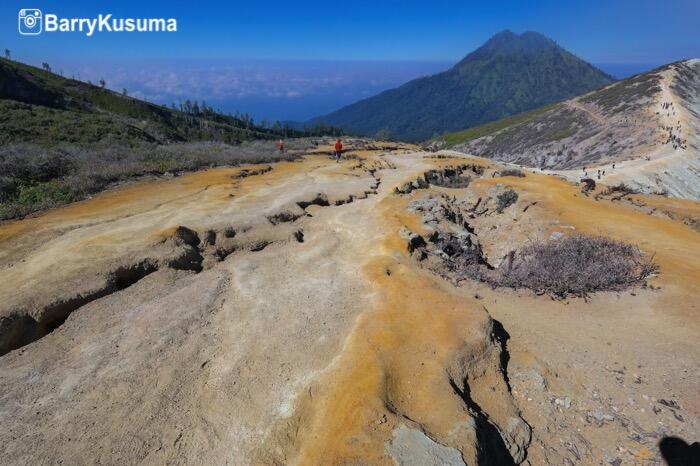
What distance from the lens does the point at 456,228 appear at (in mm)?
19109

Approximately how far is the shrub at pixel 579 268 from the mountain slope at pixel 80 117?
157ft

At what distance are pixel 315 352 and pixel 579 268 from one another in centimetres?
982

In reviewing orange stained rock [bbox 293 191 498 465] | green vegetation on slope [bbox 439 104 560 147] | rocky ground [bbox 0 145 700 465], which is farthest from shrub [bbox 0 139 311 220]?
green vegetation on slope [bbox 439 104 560 147]

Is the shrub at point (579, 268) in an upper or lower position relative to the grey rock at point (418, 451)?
lower

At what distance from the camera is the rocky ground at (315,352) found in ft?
23.0

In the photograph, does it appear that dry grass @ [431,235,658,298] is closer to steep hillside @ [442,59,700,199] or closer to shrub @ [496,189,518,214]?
shrub @ [496,189,518,214]

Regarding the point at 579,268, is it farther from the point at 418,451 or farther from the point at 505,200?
the point at 505,200

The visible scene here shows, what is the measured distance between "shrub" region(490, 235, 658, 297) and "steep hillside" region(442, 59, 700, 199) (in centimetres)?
3921

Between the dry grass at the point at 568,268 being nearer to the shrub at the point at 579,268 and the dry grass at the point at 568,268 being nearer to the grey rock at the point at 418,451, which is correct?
the shrub at the point at 579,268

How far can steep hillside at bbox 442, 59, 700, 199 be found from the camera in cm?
5141

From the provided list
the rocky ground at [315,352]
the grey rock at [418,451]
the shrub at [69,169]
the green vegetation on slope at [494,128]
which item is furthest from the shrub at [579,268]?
the green vegetation on slope at [494,128]

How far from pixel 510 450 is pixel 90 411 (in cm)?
841

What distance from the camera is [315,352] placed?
30.9 feet

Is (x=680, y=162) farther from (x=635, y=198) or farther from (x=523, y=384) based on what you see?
(x=523, y=384)
